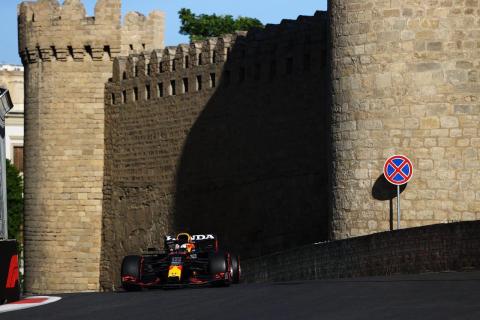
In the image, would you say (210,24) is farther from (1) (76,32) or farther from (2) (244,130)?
(2) (244,130)

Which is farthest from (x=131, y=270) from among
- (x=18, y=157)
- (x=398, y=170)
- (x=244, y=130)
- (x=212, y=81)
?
(x=18, y=157)

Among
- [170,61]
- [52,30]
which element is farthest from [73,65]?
[170,61]

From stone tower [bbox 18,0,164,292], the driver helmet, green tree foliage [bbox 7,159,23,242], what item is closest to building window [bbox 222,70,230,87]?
stone tower [bbox 18,0,164,292]

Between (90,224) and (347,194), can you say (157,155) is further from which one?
(347,194)

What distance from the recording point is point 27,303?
1775 cm

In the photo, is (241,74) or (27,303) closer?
(27,303)

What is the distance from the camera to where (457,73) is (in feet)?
83.4

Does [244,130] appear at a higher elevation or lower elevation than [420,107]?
higher

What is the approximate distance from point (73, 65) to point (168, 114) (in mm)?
3656

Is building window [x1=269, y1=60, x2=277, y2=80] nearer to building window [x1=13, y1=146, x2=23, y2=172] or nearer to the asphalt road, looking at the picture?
the asphalt road

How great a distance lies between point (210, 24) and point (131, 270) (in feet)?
147

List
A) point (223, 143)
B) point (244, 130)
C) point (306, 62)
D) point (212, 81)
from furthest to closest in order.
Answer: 1. point (212, 81)
2. point (223, 143)
3. point (244, 130)
4. point (306, 62)

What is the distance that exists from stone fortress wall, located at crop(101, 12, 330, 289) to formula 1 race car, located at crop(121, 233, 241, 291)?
24.2ft

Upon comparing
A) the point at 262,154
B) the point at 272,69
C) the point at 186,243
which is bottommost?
the point at 186,243
